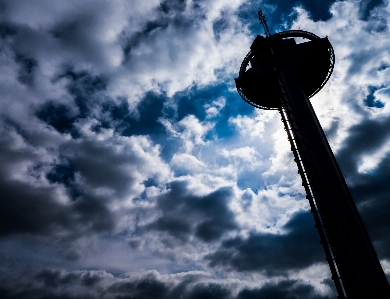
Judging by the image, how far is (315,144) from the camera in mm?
26297

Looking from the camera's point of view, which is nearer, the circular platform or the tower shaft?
the tower shaft

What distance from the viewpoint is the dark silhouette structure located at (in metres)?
19.7

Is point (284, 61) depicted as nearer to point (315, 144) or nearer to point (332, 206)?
point (315, 144)

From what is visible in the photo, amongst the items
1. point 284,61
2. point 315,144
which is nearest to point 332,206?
point 315,144

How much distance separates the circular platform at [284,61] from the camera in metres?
34.0

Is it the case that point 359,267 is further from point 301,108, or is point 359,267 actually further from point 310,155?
point 301,108

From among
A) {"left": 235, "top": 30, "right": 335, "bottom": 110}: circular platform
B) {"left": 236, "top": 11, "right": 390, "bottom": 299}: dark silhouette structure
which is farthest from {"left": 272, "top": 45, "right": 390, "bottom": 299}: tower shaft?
{"left": 235, "top": 30, "right": 335, "bottom": 110}: circular platform

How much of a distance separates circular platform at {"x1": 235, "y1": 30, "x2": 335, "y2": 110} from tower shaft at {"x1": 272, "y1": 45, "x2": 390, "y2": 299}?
5150 mm

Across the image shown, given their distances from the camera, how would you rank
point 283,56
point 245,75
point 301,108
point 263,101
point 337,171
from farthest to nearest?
1. point 263,101
2. point 245,75
3. point 283,56
4. point 301,108
5. point 337,171

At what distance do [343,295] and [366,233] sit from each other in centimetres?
672

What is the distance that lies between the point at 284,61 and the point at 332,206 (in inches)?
800

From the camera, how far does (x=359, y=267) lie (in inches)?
778

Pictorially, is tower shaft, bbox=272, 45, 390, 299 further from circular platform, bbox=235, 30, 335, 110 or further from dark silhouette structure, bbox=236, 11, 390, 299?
circular platform, bbox=235, 30, 335, 110

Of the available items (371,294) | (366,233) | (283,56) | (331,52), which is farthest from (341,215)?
(331,52)
